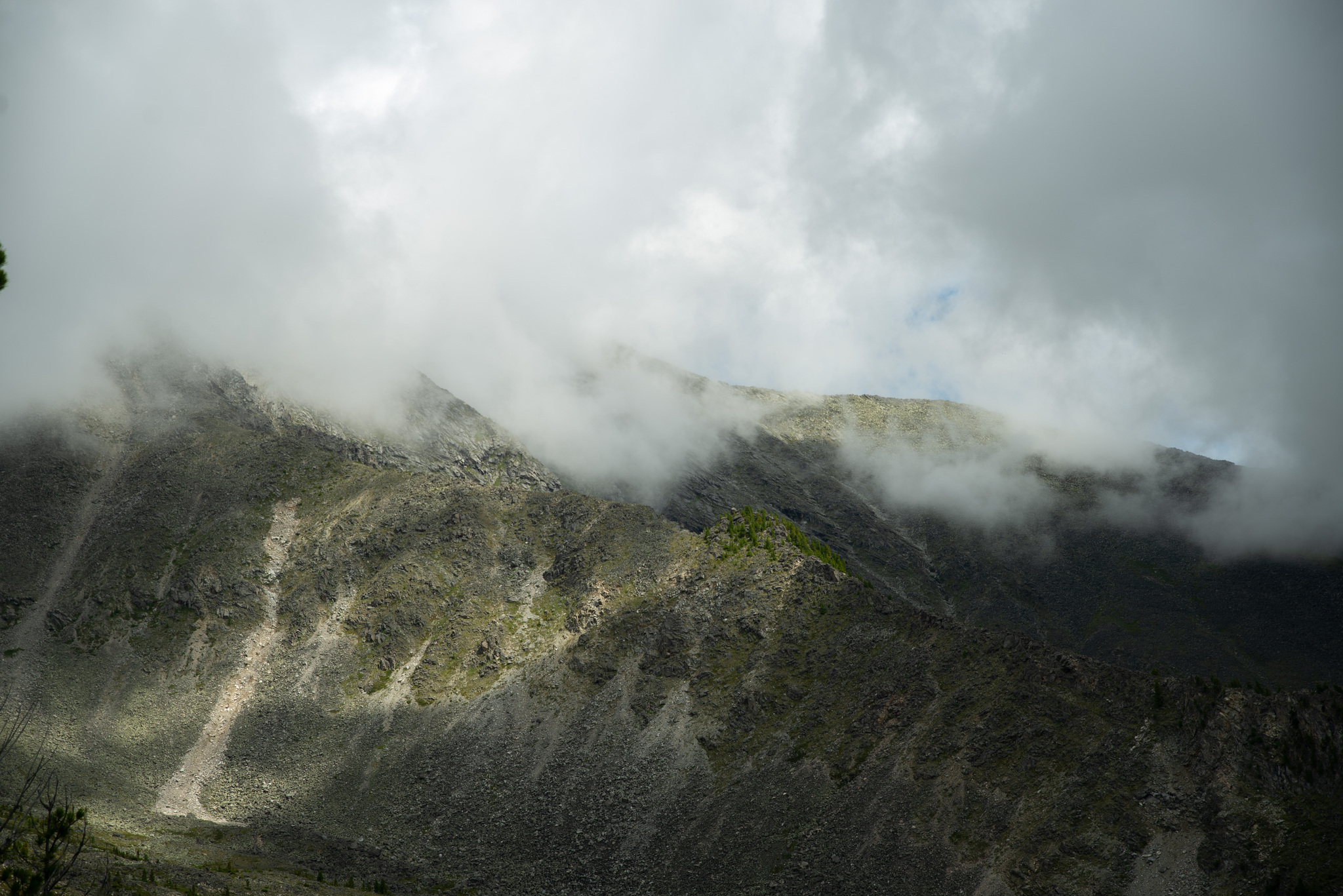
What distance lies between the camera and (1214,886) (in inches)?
2183

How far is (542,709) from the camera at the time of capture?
102250 millimetres

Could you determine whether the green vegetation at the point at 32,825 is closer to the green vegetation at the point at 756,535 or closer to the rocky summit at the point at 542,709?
the rocky summit at the point at 542,709

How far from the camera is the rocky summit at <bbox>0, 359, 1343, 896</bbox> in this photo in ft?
213

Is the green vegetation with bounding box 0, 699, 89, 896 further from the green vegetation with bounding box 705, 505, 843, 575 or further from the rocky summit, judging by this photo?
the green vegetation with bounding box 705, 505, 843, 575

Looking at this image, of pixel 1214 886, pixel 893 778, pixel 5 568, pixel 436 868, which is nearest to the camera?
pixel 1214 886

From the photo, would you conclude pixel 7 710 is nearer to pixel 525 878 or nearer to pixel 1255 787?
pixel 525 878

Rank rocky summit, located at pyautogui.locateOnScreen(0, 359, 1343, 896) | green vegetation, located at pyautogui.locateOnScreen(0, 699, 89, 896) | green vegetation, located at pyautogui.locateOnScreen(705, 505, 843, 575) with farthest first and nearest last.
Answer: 1. green vegetation, located at pyautogui.locateOnScreen(705, 505, 843, 575)
2. rocky summit, located at pyautogui.locateOnScreen(0, 359, 1343, 896)
3. green vegetation, located at pyautogui.locateOnScreen(0, 699, 89, 896)

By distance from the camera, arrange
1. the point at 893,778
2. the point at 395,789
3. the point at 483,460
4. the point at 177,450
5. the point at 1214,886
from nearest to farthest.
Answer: the point at 1214,886
the point at 893,778
the point at 395,789
the point at 177,450
the point at 483,460

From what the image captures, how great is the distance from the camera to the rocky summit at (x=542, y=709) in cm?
6494

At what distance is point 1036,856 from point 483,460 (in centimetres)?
15530

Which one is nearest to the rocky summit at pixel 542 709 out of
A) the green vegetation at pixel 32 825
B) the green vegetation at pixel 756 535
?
the green vegetation at pixel 756 535

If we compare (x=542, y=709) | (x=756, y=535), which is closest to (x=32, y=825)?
(x=542, y=709)

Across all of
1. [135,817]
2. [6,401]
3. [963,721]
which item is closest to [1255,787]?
[963,721]

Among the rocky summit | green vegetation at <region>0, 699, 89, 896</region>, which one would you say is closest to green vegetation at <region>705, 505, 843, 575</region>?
the rocky summit
